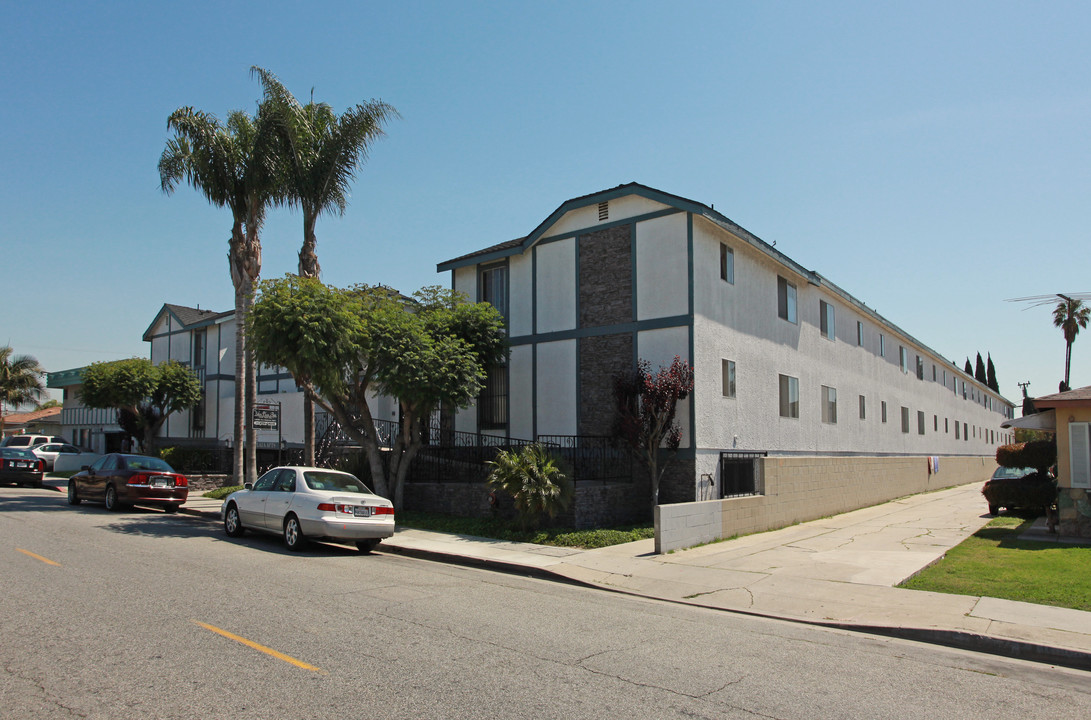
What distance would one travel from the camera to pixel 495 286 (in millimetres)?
22391

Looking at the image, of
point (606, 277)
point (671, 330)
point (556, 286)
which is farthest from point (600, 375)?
point (556, 286)

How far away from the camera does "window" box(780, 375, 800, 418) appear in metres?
22.0

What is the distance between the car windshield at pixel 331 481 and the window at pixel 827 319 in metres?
17.5

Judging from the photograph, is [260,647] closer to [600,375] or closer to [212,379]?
[600,375]

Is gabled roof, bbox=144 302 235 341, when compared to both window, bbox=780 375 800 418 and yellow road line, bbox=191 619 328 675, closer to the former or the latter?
window, bbox=780 375 800 418

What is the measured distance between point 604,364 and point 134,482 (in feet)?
40.0

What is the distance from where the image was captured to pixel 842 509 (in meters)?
24.4

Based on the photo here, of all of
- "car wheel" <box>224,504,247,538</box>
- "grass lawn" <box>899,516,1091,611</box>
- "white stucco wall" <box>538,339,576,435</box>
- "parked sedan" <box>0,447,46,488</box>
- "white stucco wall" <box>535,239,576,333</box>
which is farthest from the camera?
"parked sedan" <box>0,447,46,488</box>

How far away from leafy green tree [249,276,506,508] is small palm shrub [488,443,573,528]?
271 cm

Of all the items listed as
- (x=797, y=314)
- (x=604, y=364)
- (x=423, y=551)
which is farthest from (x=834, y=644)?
(x=797, y=314)

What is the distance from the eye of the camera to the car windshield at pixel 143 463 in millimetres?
19469

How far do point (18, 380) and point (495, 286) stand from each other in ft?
168

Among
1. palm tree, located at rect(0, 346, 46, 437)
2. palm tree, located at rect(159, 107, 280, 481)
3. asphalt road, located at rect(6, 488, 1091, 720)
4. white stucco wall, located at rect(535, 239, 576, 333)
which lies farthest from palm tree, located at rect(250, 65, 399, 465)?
palm tree, located at rect(0, 346, 46, 437)

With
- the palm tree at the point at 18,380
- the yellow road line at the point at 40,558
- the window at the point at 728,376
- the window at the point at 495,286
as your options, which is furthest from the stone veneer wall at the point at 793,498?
the palm tree at the point at 18,380
